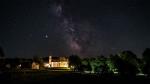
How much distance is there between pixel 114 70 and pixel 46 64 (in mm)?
76138

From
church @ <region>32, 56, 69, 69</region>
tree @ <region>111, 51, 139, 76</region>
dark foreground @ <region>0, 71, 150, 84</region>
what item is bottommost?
dark foreground @ <region>0, 71, 150, 84</region>

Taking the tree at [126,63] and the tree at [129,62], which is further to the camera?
the tree at [129,62]

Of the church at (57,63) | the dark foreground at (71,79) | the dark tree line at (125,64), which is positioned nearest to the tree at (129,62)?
the dark tree line at (125,64)

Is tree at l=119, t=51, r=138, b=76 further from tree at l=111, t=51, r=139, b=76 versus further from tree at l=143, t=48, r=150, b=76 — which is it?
tree at l=143, t=48, r=150, b=76

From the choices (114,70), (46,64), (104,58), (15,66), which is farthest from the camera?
(46,64)

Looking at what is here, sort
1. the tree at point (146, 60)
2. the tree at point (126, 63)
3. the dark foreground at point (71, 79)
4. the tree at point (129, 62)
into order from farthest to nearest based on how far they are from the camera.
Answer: the tree at point (129, 62), the tree at point (126, 63), the tree at point (146, 60), the dark foreground at point (71, 79)

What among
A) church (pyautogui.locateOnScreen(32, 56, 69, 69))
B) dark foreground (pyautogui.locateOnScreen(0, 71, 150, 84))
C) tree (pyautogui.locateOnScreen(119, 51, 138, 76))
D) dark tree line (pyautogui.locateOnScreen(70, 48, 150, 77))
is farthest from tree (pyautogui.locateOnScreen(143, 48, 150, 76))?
church (pyautogui.locateOnScreen(32, 56, 69, 69))

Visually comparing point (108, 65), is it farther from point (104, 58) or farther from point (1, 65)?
point (1, 65)

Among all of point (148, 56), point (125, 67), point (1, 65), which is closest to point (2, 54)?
point (1, 65)

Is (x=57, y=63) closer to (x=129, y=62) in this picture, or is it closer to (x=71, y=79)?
(x=129, y=62)

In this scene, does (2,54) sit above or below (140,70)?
above

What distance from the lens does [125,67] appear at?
2341 inches

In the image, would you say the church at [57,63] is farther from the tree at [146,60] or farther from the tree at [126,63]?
the tree at [146,60]

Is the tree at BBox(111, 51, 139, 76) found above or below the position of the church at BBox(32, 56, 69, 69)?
below
